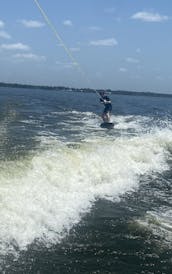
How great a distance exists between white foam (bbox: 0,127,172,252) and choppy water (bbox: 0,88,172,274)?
0.10 feet

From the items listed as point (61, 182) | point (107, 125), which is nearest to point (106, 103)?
point (107, 125)

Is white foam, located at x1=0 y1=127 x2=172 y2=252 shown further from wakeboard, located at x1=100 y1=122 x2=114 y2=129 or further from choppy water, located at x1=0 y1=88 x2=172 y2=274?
wakeboard, located at x1=100 y1=122 x2=114 y2=129

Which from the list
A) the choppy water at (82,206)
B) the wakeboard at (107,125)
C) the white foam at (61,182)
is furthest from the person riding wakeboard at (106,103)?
the choppy water at (82,206)

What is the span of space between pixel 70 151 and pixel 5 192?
6.86 m

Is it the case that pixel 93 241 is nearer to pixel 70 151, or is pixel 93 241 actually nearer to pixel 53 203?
pixel 53 203

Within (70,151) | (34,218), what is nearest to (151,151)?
(70,151)

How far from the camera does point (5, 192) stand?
530 inches

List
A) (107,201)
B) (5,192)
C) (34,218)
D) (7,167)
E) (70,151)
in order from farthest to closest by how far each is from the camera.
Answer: (70,151)
(7,167)
(107,201)
(5,192)
(34,218)

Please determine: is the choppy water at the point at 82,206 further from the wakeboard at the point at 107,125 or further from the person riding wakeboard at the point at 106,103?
the person riding wakeboard at the point at 106,103

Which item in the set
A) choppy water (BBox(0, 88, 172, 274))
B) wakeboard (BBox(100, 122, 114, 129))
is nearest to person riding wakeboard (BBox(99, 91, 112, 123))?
wakeboard (BBox(100, 122, 114, 129))

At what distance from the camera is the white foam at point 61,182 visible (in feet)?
38.9

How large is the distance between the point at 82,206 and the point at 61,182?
2.17 meters

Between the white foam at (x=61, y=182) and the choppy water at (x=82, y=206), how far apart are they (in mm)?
30

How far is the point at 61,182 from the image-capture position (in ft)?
52.8
